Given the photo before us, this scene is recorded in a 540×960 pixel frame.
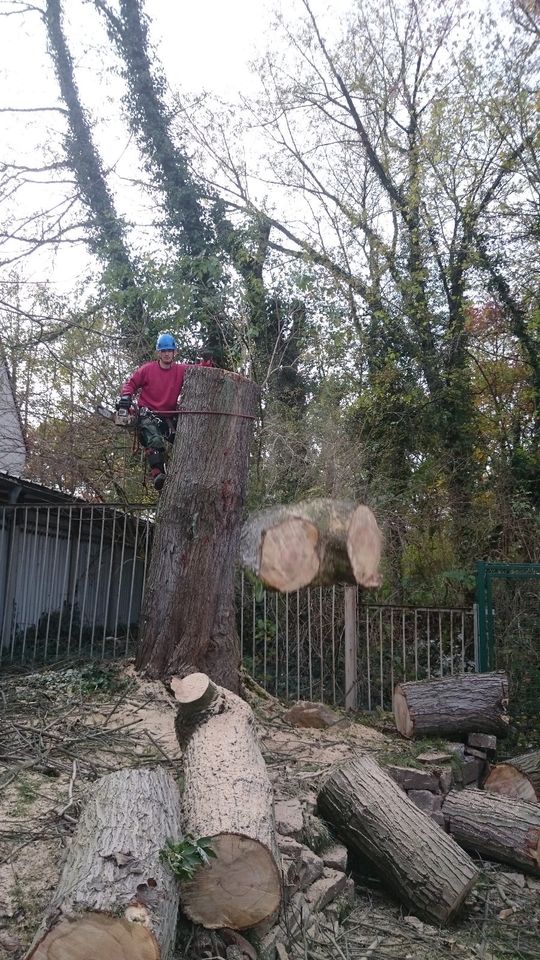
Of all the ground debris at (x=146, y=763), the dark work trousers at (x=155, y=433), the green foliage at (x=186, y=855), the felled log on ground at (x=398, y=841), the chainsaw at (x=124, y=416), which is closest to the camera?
the green foliage at (x=186, y=855)

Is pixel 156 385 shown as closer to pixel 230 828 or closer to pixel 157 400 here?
pixel 157 400

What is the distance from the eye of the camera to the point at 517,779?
21.8 feet

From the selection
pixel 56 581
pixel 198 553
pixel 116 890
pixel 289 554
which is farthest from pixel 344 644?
pixel 116 890

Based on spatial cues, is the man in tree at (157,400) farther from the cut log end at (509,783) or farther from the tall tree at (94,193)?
the tall tree at (94,193)

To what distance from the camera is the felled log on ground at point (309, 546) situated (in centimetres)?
384

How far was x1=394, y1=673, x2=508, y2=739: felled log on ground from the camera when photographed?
7.09m

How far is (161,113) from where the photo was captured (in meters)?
14.4

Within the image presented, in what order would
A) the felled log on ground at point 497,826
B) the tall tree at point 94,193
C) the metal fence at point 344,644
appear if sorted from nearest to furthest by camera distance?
the felled log on ground at point 497,826 → the metal fence at point 344,644 → the tall tree at point 94,193

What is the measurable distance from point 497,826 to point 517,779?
1150 mm

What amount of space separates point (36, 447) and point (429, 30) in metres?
9.48

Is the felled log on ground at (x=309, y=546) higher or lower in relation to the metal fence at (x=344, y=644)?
higher

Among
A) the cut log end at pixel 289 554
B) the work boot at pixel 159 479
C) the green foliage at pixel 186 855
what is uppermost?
the work boot at pixel 159 479

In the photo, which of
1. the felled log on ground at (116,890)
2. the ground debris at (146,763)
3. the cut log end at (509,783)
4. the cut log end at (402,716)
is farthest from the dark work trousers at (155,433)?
the cut log end at (509,783)

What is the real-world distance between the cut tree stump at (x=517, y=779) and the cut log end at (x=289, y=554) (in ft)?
12.4
